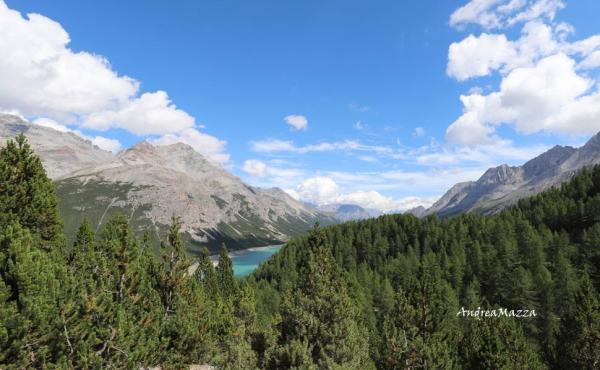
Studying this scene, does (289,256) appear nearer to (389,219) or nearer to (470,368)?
(389,219)

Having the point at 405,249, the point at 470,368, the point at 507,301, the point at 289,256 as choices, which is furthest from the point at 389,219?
the point at 470,368

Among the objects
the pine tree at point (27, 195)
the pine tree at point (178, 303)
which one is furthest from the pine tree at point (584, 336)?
the pine tree at point (27, 195)

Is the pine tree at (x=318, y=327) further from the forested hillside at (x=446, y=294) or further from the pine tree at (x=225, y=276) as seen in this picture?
the pine tree at (x=225, y=276)

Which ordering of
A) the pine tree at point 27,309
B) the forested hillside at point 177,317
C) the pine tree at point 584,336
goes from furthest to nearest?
the pine tree at point 584,336 → the forested hillside at point 177,317 → the pine tree at point 27,309

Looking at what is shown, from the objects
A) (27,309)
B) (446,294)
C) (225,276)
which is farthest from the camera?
(225,276)

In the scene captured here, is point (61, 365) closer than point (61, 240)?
Yes

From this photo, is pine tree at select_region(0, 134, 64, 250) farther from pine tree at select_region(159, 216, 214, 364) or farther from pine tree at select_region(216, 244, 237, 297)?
pine tree at select_region(216, 244, 237, 297)

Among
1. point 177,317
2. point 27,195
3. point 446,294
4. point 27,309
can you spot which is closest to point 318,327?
point 177,317

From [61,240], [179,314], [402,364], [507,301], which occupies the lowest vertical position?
[507,301]

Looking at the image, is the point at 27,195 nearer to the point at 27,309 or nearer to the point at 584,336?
the point at 27,309

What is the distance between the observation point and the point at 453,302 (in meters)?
85.1

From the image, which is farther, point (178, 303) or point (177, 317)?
point (178, 303)

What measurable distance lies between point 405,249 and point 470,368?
5217 inches

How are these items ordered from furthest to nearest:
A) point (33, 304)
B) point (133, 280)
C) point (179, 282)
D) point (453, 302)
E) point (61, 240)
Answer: point (453, 302) < point (61, 240) < point (179, 282) < point (133, 280) < point (33, 304)
